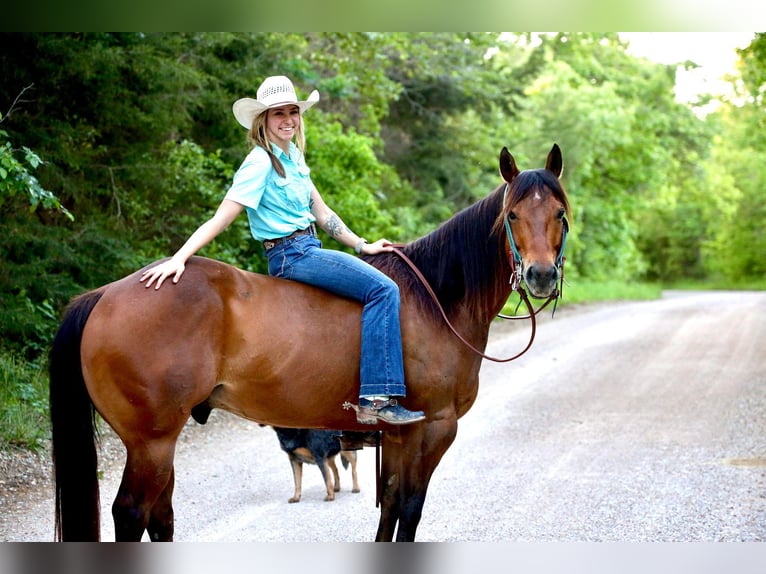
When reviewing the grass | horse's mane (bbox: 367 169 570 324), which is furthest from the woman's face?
the grass

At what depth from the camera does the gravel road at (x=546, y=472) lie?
605cm

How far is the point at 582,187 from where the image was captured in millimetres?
27734

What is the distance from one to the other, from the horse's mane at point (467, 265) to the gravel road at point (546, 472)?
6.00 feet

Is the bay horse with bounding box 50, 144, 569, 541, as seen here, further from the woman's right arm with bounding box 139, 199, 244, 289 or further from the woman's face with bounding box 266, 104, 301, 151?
the woman's face with bounding box 266, 104, 301, 151

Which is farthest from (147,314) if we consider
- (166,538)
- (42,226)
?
(42,226)

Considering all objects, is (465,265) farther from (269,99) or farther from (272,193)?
(269,99)

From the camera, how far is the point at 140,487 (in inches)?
163

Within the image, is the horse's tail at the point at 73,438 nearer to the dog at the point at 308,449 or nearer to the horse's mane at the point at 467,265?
the horse's mane at the point at 467,265

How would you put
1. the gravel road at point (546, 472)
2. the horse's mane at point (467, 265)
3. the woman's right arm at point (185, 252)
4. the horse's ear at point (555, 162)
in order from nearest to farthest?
the woman's right arm at point (185, 252), the horse's ear at point (555, 162), the horse's mane at point (467, 265), the gravel road at point (546, 472)

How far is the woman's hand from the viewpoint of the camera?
13.8ft

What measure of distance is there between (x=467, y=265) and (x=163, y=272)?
1.56 meters

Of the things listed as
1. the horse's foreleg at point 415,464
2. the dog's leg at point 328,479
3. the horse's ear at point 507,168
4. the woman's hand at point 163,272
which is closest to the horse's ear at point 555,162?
the horse's ear at point 507,168

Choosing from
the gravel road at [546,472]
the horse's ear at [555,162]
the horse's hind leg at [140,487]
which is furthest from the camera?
the gravel road at [546,472]
